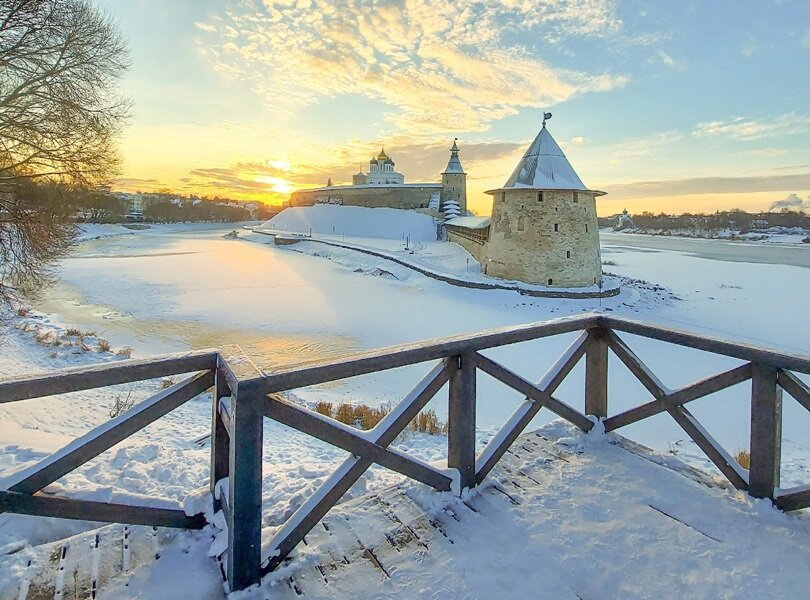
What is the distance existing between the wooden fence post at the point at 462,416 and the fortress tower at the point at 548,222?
19.3m

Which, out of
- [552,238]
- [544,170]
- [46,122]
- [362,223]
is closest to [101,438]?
[46,122]

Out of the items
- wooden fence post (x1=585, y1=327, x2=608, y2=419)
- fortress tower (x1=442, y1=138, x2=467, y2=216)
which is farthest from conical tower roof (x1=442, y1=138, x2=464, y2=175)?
wooden fence post (x1=585, y1=327, x2=608, y2=419)

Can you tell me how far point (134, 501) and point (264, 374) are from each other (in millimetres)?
829

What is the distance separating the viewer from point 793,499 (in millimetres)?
2088

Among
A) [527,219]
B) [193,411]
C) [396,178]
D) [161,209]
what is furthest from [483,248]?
[161,209]

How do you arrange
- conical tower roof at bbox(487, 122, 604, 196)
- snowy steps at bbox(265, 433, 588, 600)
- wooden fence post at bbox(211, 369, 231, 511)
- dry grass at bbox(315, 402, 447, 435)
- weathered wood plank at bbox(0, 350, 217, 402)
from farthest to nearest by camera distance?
1. conical tower roof at bbox(487, 122, 604, 196)
2. dry grass at bbox(315, 402, 447, 435)
3. wooden fence post at bbox(211, 369, 231, 511)
4. snowy steps at bbox(265, 433, 588, 600)
5. weathered wood plank at bbox(0, 350, 217, 402)

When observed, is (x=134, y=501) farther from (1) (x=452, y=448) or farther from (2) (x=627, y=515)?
(2) (x=627, y=515)

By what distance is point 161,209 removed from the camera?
7406 cm

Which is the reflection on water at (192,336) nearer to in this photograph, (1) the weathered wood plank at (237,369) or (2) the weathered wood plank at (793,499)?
(1) the weathered wood plank at (237,369)

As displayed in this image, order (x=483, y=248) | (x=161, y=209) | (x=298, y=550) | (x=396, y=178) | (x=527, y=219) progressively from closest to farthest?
(x=298, y=550)
(x=527, y=219)
(x=483, y=248)
(x=396, y=178)
(x=161, y=209)

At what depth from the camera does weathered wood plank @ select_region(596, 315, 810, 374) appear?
1991 mm

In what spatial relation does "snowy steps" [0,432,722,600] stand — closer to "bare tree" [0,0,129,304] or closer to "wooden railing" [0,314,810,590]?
"wooden railing" [0,314,810,590]

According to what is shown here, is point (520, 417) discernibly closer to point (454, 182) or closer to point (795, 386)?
point (795, 386)

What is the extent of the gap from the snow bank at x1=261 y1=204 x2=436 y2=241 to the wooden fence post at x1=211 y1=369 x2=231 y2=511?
→ 38011 mm
